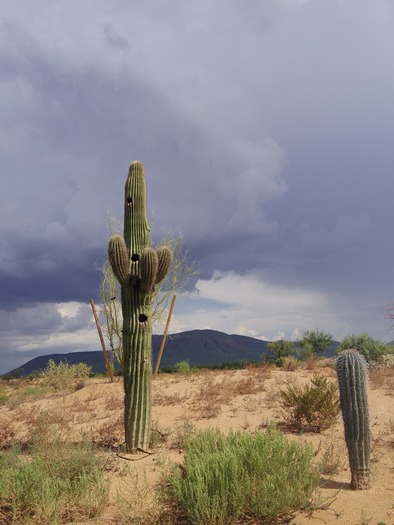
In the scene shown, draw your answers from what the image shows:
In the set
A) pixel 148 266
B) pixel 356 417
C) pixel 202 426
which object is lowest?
pixel 202 426

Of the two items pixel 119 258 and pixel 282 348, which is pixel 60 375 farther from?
pixel 282 348

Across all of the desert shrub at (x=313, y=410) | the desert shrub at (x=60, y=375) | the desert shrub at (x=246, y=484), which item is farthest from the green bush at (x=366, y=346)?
the desert shrub at (x=246, y=484)

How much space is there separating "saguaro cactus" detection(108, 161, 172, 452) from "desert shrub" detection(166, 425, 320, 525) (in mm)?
2549

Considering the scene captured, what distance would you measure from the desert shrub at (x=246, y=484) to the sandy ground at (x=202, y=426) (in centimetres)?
40

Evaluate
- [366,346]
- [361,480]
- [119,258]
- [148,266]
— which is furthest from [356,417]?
[366,346]

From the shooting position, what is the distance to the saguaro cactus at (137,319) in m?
7.79

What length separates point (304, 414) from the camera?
864 centimetres

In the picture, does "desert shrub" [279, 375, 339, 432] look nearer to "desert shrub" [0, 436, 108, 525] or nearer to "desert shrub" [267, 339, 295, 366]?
"desert shrub" [0, 436, 108, 525]

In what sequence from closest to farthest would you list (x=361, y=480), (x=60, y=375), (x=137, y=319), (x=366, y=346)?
1. (x=361, y=480)
2. (x=137, y=319)
3. (x=60, y=375)
4. (x=366, y=346)

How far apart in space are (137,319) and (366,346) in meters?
24.3

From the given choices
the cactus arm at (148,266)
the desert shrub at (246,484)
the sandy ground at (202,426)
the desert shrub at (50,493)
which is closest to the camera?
the desert shrub at (246,484)

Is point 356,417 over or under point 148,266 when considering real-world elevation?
under

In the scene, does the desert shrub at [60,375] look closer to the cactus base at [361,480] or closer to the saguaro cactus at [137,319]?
the saguaro cactus at [137,319]

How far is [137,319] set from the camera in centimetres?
810
